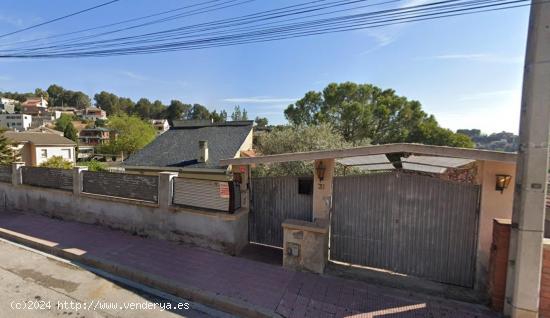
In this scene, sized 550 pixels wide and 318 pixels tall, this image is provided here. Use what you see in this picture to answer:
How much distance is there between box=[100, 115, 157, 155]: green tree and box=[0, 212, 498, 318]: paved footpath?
34.7m

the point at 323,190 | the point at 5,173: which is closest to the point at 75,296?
the point at 323,190

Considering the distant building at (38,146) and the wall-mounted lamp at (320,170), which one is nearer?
the wall-mounted lamp at (320,170)

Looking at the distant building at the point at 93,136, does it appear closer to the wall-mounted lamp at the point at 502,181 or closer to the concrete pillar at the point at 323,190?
the concrete pillar at the point at 323,190

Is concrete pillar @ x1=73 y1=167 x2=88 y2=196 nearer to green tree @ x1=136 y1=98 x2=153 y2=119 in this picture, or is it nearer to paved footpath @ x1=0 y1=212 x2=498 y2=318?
paved footpath @ x1=0 y1=212 x2=498 y2=318

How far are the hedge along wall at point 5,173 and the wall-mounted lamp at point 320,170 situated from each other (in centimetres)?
1111

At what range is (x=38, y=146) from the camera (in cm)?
3053

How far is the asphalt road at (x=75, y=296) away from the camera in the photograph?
4.23m

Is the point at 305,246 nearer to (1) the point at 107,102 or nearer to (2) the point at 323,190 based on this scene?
(2) the point at 323,190

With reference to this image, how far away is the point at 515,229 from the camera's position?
393 cm

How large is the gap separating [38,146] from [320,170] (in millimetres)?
37092

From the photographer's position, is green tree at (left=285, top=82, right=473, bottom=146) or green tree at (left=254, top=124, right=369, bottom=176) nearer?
green tree at (left=254, top=124, right=369, bottom=176)

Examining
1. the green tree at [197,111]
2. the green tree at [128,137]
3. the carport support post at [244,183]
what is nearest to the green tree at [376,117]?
the carport support post at [244,183]

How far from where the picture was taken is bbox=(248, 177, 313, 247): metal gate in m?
6.23

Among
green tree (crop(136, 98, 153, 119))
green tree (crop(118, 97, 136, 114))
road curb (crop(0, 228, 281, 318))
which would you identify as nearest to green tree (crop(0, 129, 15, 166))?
road curb (crop(0, 228, 281, 318))
